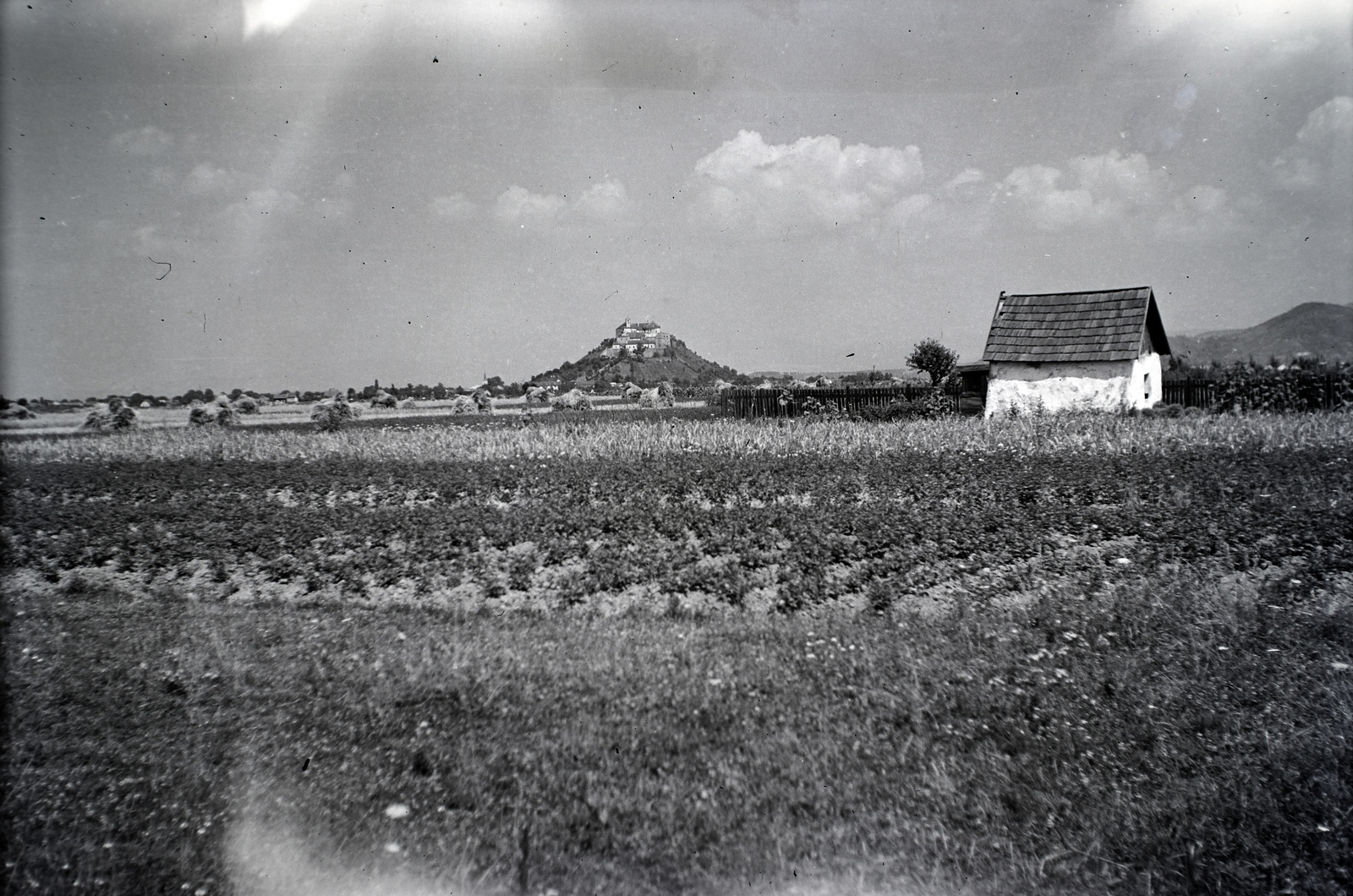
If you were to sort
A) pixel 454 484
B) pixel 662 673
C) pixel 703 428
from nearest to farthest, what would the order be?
pixel 662 673, pixel 454 484, pixel 703 428

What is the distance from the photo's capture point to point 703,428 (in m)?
21.4

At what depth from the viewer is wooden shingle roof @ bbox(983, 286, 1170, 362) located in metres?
25.5

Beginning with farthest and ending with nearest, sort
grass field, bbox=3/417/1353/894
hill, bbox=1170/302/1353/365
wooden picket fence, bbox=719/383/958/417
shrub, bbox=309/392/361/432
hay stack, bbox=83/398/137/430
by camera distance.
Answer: hay stack, bbox=83/398/137/430
wooden picket fence, bbox=719/383/958/417
shrub, bbox=309/392/361/432
hill, bbox=1170/302/1353/365
grass field, bbox=3/417/1353/894

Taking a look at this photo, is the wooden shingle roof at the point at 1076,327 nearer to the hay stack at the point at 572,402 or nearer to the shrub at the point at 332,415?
the hay stack at the point at 572,402

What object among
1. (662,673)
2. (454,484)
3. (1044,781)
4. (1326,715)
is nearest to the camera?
(1044,781)

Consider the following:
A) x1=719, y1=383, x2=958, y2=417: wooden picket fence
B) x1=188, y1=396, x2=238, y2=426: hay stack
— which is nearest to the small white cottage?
x1=719, y1=383, x2=958, y2=417: wooden picket fence

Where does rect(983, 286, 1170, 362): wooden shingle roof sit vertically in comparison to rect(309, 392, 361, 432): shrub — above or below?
above

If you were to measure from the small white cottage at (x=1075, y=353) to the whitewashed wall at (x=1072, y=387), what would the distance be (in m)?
0.03

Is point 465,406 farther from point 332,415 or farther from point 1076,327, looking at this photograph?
point 1076,327

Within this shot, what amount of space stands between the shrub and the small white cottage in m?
26.1

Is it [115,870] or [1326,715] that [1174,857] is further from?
[115,870]

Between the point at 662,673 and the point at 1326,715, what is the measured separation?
13.8 feet

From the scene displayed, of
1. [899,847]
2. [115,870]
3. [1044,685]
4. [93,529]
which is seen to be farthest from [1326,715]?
[93,529]

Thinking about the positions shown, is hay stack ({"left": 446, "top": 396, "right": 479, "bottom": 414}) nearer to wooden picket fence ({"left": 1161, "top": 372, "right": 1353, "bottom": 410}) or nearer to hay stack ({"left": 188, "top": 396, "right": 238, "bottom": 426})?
hay stack ({"left": 188, "top": 396, "right": 238, "bottom": 426})
